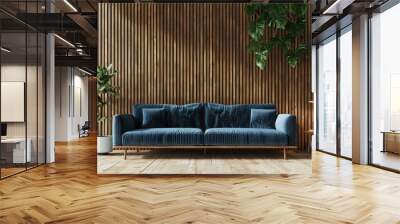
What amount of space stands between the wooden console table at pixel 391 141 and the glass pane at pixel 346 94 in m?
1.17

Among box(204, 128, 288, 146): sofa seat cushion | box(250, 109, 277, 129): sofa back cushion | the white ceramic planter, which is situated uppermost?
box(250, 109, 277, 129): sofa back cushion

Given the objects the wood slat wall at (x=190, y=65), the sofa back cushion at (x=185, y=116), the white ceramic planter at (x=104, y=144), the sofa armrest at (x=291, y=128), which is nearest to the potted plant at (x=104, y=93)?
the white ceramic planter at (x=104, y=144)

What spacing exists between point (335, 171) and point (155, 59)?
3.22m

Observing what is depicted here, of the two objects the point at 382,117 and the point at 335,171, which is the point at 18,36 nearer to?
the point at 335,171

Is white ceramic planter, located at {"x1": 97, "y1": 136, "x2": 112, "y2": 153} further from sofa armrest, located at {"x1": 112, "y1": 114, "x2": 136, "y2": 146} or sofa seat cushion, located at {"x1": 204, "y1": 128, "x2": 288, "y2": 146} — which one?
sofa seat cushion, located at {"x1": 204, "y1": 128, "x2": 288, "y2": 146}

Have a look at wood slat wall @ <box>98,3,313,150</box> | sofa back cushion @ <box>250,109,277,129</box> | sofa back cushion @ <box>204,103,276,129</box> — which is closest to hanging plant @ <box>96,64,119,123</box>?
wood slat wall @ <box>98,3,313,150</box>

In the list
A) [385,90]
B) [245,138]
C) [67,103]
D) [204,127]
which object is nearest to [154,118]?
[204,127]

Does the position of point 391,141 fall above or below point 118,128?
below

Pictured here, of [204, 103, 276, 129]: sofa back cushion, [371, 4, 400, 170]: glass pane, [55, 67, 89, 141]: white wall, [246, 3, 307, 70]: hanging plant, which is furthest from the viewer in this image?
[55, 67, 89, 141]: white wall

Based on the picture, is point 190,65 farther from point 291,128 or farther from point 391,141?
point 391,141

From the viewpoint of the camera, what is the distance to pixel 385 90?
5.63 meters

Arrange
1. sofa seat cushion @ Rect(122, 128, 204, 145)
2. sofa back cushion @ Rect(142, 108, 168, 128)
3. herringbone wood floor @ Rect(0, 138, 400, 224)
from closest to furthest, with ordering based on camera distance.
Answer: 1. herringbone wood floor @ Rect(0, 138, 400, 224)
2. sofa seat cushion @ Rect(122, 128, 204, 145)
3. sofa back cushion @ Rect(142, 108, 168, 128)

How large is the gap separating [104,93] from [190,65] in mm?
1453

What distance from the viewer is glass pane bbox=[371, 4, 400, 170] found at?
5.38 m
